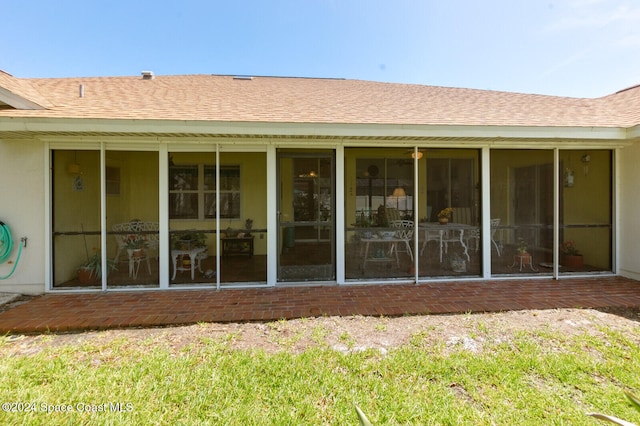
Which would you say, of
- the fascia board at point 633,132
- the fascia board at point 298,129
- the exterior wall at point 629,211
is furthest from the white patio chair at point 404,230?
the exterior wall at point 629,211

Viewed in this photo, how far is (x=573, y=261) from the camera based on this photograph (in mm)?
6168

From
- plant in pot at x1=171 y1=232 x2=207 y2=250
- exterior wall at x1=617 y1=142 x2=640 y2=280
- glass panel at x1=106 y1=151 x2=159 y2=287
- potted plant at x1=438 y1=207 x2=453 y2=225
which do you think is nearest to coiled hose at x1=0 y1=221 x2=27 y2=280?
glass panel at x1=106 y1=151 x2=159 y2=287

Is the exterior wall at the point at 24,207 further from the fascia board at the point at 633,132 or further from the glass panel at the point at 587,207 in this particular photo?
the fascia board at the point at 633,132

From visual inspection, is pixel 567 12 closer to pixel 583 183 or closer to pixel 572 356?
pixel 583 183

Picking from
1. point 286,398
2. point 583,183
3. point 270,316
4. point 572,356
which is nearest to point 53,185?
point 270,316

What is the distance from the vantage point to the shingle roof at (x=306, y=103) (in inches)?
200

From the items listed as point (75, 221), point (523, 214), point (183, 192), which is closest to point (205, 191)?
point (183, 192)

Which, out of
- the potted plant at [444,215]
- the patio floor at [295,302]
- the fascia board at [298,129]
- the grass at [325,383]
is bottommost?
the grass at [325,383]

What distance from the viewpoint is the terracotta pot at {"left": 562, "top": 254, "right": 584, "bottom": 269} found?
6.14 m

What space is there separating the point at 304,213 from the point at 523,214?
435 cm

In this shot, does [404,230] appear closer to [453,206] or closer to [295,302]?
[453,206]

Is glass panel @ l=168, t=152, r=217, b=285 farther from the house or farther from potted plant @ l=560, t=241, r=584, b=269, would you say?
potted plant @ l=560, t=241, r=584, b=269

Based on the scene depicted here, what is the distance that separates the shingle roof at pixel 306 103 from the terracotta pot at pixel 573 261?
8.51ft

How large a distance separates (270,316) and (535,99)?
8239mm
